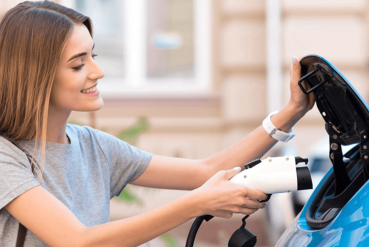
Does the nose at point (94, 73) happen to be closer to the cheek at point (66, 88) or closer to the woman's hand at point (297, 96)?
the cheek at point (66, 88)

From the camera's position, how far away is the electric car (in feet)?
3.45

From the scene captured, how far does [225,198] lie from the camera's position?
1.21 meters

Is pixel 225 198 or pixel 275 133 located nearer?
pixel 225 198

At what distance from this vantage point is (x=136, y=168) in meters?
1.72

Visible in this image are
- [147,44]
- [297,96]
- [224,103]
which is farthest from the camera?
[147,44]

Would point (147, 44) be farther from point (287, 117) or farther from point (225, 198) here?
point (225, 198)

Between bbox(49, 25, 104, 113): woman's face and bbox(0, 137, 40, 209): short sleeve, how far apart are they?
0.21 metres

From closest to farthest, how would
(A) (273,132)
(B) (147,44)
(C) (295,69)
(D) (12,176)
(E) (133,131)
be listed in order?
1. (D) (12,176)
2. (C) (295,69)
3. (A) (273,132)
4. (E) (133,131)
5. (B) (147,44)

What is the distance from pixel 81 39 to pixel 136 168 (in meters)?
0.46

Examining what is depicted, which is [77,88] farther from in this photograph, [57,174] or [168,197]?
[168,197]

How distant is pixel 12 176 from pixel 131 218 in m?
0.31

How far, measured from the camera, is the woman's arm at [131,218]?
1.22m

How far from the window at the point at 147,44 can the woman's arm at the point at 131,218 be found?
3714 mm

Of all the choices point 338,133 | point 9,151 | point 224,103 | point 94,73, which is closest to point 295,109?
point 338,133
